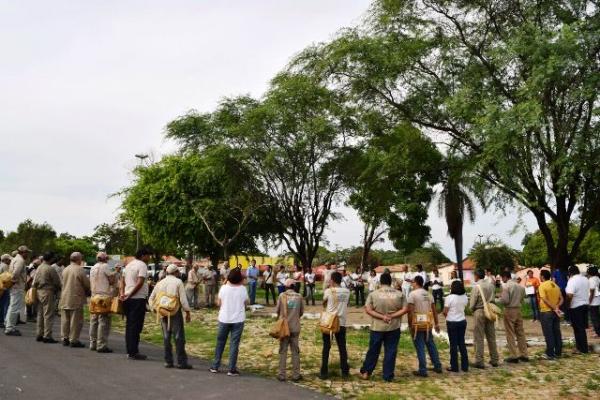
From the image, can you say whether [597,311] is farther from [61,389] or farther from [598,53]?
[61,389]

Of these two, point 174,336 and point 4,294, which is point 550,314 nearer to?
point 174,336

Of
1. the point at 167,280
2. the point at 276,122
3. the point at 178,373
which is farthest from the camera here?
the point at 276,122

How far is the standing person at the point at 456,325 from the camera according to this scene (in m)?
11.0

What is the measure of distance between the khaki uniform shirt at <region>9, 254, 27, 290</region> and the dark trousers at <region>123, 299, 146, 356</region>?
168 inches

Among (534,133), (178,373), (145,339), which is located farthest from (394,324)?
(534,133)

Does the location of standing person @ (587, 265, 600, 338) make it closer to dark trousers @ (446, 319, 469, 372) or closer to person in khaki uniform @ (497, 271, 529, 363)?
person in khaki uniform @ (497, 271, 529, 363)

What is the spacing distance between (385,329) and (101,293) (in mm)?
5404

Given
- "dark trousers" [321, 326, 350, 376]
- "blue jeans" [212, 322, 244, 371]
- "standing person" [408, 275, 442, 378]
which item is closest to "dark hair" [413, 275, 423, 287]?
"standing person" [408, 275, 442, 378]

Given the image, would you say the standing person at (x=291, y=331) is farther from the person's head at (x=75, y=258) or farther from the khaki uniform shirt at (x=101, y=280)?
the person's head at (x=75, y=258)

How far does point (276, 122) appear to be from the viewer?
99.0ft

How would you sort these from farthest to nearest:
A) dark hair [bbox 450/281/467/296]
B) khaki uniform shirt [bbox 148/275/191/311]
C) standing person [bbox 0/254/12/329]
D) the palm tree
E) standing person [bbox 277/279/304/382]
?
the palm tree → standing person [bbox 0/254/12/329] → dark hair [bbox 450/281/467/296] → khaki uniform shirt [bbox 148/275/191/311] → standing person [bbox 277/279/304/382]

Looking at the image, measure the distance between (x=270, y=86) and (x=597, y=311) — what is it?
807 inches

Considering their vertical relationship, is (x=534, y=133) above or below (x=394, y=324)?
above

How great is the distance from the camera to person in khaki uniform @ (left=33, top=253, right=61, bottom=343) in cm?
1218
